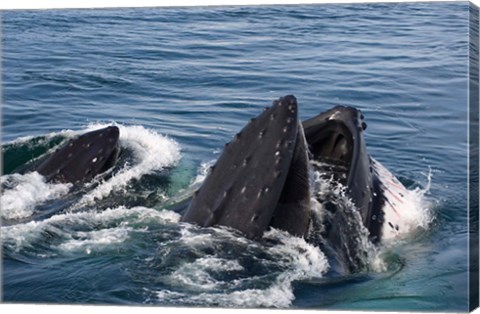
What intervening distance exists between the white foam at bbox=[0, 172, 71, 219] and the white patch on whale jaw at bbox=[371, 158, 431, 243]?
10.9ft

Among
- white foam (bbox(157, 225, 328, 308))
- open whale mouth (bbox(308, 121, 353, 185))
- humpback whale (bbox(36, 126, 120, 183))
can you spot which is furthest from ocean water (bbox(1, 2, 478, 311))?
open whale mouth (bbox(308, 121, 353, 185))

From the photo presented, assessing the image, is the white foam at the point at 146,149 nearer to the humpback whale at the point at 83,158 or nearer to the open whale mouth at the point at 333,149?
the humpback whale at the point at 83,158

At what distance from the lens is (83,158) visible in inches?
428

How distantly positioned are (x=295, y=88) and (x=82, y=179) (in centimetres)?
250

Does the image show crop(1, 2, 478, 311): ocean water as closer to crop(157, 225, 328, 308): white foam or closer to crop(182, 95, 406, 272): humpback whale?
crop(157, 225, 328, 308): white foam

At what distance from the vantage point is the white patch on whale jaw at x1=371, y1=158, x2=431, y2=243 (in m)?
8.88

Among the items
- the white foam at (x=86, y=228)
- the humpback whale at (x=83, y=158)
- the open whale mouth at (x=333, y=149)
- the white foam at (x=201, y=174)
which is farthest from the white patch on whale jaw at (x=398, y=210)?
the humpback whale at (x=83, y=158)

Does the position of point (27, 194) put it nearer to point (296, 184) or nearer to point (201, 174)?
point (201, 174)

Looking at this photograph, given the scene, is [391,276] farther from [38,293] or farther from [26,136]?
[26,136]

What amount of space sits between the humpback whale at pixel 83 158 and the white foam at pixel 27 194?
0.30 feet

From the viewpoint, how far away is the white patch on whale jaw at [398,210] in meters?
8.88

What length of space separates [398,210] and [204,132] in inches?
138

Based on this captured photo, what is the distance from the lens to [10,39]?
11203 mm

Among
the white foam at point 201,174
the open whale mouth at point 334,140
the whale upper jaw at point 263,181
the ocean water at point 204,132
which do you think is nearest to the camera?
the whale upper jaw at point 263,181
